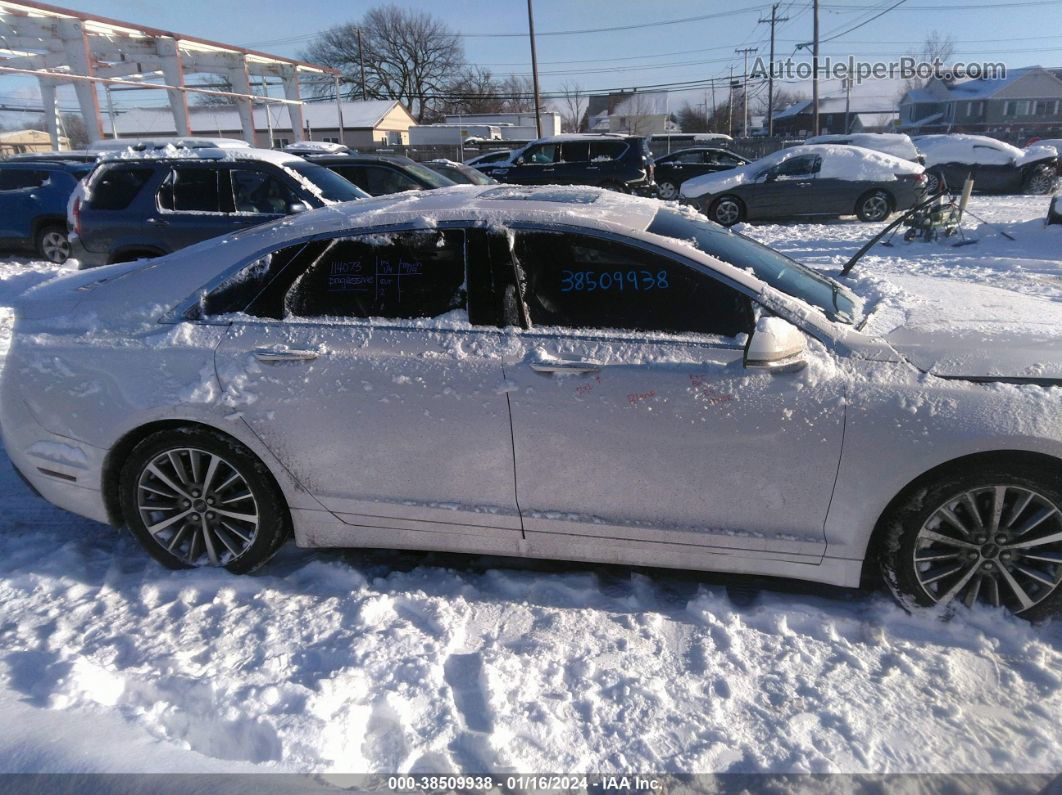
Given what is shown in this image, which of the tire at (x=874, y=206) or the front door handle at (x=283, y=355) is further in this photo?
the tire at (x=874, y=206)

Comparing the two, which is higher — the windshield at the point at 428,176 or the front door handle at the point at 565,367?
the windshield at the point at 428,176

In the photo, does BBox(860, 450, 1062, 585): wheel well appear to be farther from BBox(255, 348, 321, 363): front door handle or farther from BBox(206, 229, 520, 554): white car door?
BBox(255, 348, 321, 363): front door handle

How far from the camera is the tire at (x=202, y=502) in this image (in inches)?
119

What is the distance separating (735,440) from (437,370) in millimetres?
1180

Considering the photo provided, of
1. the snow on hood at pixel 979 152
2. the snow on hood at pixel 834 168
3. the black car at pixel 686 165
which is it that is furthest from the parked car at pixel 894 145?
the black car at pixel 686 165

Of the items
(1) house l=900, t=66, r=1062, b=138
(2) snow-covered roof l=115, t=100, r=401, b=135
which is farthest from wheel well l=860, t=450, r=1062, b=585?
(1) house l=900, t=66, r=1062, b=138

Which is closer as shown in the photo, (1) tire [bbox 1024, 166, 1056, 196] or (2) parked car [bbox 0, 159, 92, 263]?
(2) parked car [bbox 0, 159, 92, 263]

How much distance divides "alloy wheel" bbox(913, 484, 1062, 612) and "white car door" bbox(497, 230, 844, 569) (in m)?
0.45

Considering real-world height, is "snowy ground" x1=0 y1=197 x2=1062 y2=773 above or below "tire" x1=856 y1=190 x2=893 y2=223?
below

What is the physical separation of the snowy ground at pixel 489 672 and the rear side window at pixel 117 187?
5822 mm

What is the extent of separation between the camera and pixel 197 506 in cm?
311

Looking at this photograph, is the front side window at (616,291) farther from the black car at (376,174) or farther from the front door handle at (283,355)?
the black car at (376,174)

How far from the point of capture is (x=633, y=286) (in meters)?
2.80

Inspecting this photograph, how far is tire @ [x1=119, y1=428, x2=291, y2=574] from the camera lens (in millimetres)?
3031
